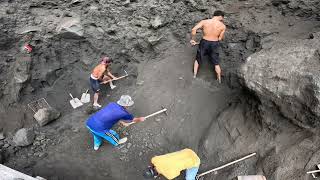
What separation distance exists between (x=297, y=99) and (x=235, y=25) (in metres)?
3.24

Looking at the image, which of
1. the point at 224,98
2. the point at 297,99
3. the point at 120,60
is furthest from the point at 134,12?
the point at 297,99

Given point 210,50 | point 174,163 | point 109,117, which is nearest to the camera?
point 174,163

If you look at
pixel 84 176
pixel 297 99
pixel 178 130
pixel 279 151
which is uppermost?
pixel 297 99

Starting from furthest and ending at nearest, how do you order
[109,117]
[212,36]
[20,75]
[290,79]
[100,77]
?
[20,75]
[100,77]
[212,36]
[109,117]
[290,79]

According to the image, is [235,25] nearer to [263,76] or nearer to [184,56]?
[184,56]

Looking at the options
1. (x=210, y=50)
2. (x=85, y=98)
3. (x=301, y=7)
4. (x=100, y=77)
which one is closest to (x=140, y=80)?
(x=100, y=77)

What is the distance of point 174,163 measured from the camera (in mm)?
5438

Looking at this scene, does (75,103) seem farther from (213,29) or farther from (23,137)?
(213,29)

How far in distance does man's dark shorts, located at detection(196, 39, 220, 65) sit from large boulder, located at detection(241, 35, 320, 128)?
4.86 ft

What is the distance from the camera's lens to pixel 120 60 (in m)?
8.96

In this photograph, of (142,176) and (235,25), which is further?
(235,25)

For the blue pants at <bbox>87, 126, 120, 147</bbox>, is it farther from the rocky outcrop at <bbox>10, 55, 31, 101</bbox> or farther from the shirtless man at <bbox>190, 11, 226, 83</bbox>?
the shirtless man at <bbox>190, 11, 226, 83</bbox>

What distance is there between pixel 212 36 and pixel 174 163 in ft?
10.7

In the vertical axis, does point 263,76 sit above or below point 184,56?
above
